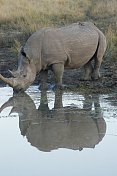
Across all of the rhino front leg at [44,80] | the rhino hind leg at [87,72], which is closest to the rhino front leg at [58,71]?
the rhino front leg at [44,80]

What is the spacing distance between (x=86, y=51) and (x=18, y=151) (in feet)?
15.6

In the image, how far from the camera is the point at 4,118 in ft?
23.3

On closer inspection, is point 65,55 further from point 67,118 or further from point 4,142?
point 4,142

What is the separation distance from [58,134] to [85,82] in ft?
13.6

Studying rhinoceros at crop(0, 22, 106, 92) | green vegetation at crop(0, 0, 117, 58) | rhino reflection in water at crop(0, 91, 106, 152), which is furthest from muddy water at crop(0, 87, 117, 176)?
green vegetation at crop(0, 0, 117, 58)

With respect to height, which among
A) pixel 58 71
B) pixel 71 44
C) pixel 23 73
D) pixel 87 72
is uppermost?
pixel 71 44

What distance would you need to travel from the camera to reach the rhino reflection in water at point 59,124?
5.63 metres

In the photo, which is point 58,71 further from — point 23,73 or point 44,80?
point 23,73

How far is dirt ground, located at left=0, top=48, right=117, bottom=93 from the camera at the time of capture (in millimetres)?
9438

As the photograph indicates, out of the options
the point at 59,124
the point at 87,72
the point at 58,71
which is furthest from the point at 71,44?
the point at 59,124

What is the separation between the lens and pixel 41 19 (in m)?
18.1

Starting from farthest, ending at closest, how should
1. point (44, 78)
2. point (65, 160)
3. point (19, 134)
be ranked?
point (44, 78) → point (19, 134) → point (65, 160)

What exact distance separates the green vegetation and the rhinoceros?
228cm

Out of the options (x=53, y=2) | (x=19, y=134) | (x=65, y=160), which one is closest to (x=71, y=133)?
(x=19, y=134)
